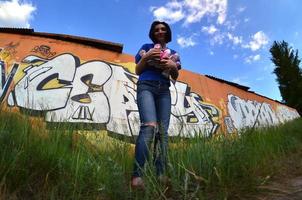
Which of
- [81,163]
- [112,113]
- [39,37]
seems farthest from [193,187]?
[39,37]

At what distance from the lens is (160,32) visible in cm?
444

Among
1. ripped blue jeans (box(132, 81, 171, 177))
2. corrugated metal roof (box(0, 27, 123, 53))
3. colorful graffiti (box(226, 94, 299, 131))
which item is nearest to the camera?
ripped blue jeans (box(132, 81, 171, 177))

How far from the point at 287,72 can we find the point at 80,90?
3107 cm

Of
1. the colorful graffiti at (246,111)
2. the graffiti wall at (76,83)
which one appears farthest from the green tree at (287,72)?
the graffiti wall at (76,83)

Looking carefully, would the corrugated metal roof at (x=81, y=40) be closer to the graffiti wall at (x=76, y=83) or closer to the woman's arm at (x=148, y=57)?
the graffiti wall at (x=76, y=83)

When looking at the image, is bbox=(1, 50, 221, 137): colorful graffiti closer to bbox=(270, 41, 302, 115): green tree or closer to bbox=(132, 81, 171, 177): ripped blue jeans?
bbox=(132, 81, 171, 177): ripped blue jeans

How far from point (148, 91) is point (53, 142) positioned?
1.07m

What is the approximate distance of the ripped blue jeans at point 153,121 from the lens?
3479mm

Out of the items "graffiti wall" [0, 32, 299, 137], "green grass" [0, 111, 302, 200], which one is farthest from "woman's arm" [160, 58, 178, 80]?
"graffiti wall" [0, 32, 299, 137]

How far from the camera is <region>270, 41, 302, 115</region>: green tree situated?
35.8m

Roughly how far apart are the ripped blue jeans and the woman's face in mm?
548

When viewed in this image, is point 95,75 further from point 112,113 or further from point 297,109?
point 297,109

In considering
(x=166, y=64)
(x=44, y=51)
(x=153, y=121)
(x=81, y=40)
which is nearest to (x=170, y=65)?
(x=166, y=64)

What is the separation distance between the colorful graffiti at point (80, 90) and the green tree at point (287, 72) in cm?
2588
